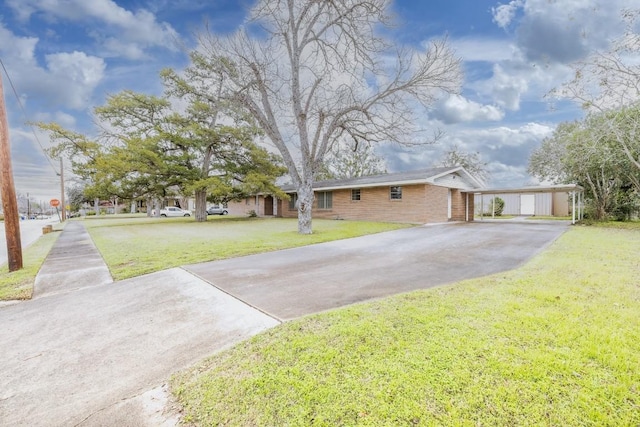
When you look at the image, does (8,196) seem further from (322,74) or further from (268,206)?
(268,206)

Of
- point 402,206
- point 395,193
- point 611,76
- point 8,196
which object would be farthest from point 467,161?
point 8,196

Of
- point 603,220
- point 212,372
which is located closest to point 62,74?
point 212,372

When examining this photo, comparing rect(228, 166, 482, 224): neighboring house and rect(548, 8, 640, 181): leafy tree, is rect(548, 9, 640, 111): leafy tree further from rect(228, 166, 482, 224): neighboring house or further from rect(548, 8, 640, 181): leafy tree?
rect(228, 166, 482, 224): neighboring house

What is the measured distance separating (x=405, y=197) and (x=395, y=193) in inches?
29.5

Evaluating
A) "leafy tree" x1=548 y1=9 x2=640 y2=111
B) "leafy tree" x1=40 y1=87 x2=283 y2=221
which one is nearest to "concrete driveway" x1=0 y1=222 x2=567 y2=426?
"leafy tree" x1=548 y1=9 x2=640 y2=111

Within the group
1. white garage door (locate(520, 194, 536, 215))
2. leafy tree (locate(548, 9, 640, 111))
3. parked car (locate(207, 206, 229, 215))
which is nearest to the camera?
leafy tree (locate(548, 9, 640, 111))

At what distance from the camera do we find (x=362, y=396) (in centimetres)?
201

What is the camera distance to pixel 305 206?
12.5 metres

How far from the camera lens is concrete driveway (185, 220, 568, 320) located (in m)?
4.22

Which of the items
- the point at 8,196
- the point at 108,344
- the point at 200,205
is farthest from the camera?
the point at 200,205

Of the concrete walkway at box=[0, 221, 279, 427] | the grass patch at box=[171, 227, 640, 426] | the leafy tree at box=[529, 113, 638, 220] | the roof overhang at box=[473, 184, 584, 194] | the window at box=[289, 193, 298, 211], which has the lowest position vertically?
the concrete walkway at box=[0, 221, 279, 427]

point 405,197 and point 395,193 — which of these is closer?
point 405,197

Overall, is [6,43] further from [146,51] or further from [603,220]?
[603,220]

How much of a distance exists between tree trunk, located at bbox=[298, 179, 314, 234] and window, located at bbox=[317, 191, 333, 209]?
10127mm
